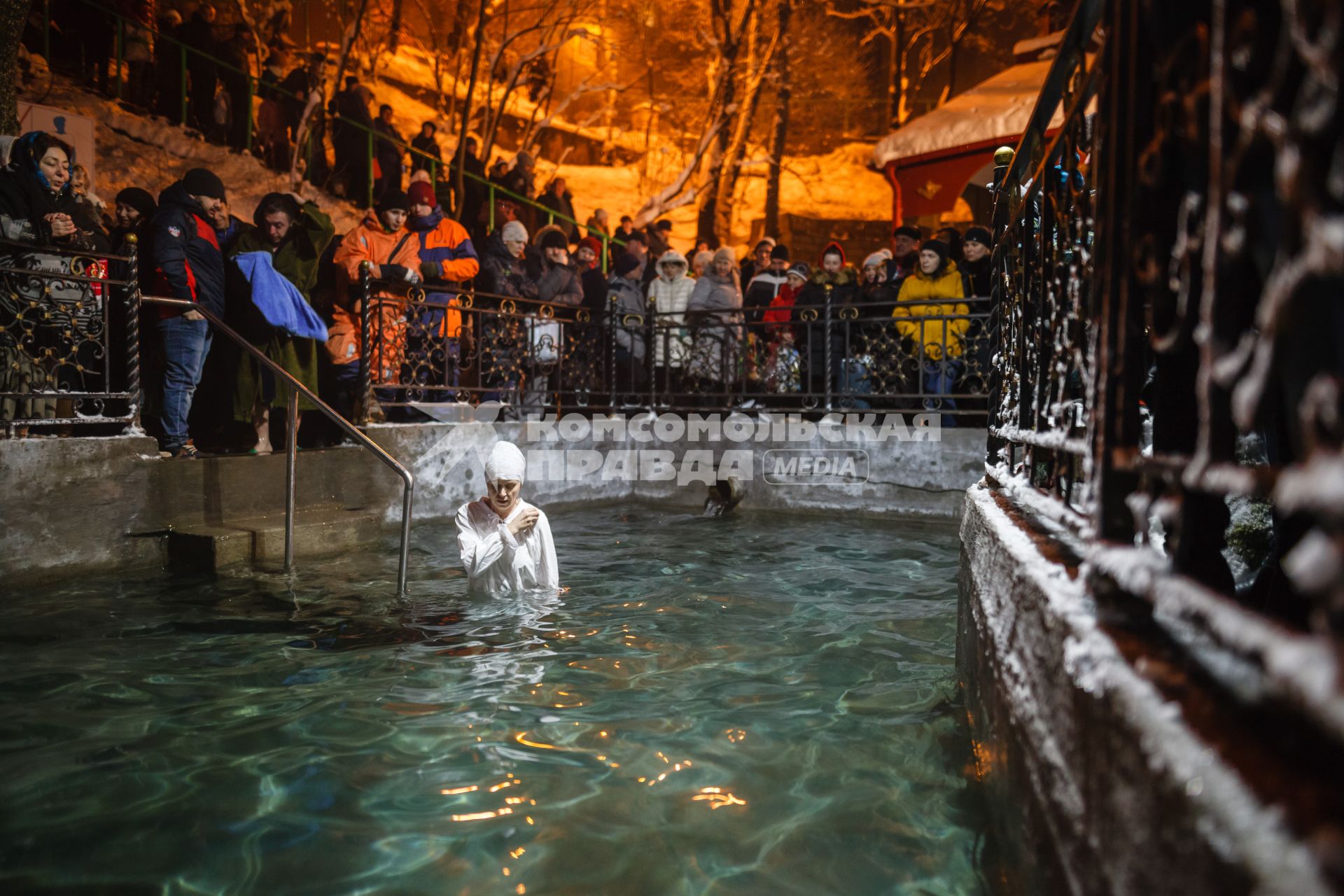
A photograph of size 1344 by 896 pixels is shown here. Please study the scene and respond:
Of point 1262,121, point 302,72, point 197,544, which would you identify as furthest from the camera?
point 302,72

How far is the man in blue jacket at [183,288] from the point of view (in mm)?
7156

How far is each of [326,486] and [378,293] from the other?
2.24 metres

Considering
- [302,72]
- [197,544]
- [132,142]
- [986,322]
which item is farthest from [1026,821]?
[302,72]

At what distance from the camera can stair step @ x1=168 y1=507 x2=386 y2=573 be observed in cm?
635

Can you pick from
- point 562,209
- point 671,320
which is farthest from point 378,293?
point 562,209

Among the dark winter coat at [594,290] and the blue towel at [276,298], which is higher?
the dark winter coat at [594,290]

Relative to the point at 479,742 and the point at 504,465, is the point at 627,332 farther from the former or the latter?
the point at 479,742

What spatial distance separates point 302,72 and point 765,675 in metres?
17.1

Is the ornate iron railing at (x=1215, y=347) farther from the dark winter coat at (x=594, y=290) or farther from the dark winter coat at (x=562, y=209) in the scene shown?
the dark winter coat at (x=562, y=209)

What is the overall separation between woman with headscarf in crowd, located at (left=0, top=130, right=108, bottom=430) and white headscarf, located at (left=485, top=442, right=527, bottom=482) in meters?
3.50

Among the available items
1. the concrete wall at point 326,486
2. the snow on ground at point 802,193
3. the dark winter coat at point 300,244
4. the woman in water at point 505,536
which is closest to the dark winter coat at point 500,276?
the concrete wall at point 326,486

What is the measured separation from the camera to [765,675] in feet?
13.9

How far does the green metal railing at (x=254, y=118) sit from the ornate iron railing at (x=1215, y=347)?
1355 cm

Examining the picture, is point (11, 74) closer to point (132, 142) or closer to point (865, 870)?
point (132, 142)
